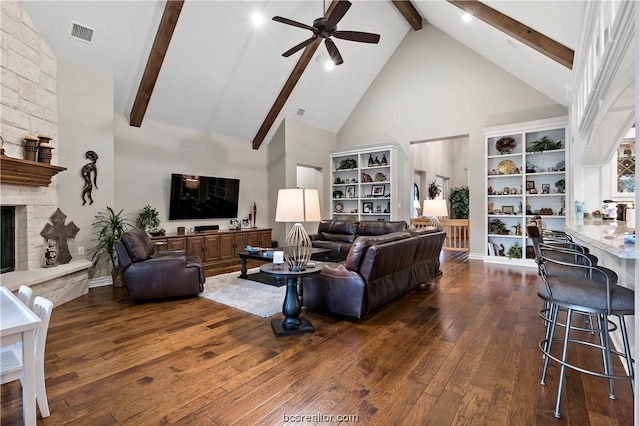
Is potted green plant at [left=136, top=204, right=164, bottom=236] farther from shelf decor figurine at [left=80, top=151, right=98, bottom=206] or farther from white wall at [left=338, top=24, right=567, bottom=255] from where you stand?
white wall at [left=338, top=24, right=567, bottom=255]

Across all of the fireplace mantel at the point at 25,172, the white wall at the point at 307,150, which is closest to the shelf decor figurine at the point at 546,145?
the white wall at the point at 307,150

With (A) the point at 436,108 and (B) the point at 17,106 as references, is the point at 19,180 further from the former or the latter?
(A) the point at 436,108

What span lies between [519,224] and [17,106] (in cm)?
839

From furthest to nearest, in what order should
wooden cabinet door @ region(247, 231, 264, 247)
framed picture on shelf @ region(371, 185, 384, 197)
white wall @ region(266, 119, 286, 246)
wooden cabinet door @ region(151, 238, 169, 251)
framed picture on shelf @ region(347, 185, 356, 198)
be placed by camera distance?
framed picture on shelf @ region(347, 185, 356, 198) < framed picture on shelf @ region(371, 185, 384, 197) < white wall @ region(266, 119, 286, 246) < wooden cabinet door @ region(247, 231, 264, 247) < wooden cabinet door @ region(151, 238, 169, 251)

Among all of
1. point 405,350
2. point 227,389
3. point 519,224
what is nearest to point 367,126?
point 519,224

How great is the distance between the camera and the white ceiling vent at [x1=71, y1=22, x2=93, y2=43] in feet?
14.0

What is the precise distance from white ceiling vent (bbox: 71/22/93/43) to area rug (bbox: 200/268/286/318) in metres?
3.95

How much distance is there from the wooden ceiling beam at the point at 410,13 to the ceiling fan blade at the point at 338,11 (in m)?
3.42

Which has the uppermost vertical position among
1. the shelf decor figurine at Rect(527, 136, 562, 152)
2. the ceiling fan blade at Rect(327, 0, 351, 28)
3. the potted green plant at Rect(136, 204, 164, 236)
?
the ceiling fan blade at Rect(327, 0, 351, 28)

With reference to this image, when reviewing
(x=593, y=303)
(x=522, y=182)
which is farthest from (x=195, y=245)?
(x=522, y=182)

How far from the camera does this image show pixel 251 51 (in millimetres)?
5906

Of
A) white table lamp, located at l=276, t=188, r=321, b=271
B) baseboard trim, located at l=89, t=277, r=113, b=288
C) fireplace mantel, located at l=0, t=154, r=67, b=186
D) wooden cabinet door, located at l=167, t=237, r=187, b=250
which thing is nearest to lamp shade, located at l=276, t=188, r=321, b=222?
white table lamp, located at l=276, t=188, r=321, b=271

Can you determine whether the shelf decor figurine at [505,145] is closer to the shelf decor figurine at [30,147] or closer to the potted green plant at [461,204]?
the potted green plant at [461,204]

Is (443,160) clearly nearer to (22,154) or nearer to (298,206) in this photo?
(298,206)
